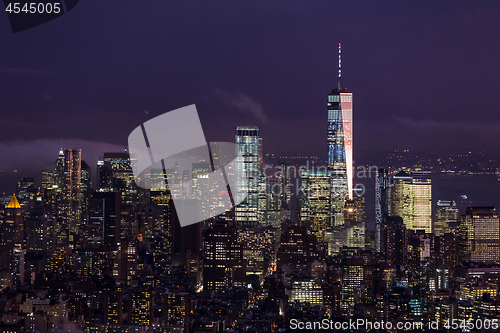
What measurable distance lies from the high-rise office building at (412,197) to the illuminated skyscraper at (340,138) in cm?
403

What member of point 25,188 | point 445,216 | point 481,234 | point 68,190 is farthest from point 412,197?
point 25,188

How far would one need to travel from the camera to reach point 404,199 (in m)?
26.6

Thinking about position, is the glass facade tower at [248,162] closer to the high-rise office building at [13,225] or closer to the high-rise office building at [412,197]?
the high-rise office building at [412,197]

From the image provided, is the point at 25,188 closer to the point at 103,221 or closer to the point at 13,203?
the point at 13,203

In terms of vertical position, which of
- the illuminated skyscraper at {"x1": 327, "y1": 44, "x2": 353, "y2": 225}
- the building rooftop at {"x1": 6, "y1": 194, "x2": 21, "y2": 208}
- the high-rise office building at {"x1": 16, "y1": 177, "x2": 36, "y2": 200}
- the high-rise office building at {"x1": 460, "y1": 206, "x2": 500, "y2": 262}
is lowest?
the high-rise office building at {"x1": 460, "y1": 206, "x2": 500, "y2": 262}

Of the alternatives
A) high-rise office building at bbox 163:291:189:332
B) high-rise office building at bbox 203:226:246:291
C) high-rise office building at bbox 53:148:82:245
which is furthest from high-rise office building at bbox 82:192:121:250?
high-rise office building at bbox 163:291:189:332

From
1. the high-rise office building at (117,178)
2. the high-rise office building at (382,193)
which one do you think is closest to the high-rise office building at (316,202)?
the high-rise office building at (382,193)

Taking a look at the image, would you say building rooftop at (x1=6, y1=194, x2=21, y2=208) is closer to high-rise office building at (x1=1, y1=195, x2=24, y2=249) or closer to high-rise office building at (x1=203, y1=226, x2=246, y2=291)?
high-rise office building at (x1=1, y1=195, x2=24, y2=249)

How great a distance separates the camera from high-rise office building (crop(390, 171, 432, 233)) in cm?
2503

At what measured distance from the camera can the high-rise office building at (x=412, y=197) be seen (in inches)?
985

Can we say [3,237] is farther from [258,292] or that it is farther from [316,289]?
[316,289]

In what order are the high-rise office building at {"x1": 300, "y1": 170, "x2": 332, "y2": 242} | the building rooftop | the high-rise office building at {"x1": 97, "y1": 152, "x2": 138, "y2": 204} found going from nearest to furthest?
the building rooftop
the high-rise office building at {"x1": 97, "y1": 152, "x2": 138, "y2": 204}
the high-rise office building at {"x1": 300, "y1": 170, "x2": 332, "y2": 242}

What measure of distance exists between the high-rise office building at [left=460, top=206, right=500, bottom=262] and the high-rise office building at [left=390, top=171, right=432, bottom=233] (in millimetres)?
2332

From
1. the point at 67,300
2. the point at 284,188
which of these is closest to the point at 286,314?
the point at 67,300
